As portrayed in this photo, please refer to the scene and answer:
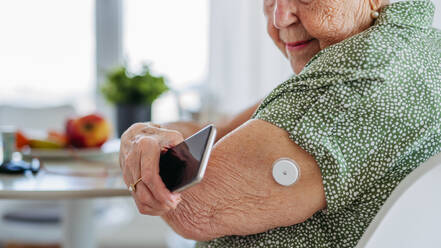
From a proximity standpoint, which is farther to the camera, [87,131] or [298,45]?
[87,131]

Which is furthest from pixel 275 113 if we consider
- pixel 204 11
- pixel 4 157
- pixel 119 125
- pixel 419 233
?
pixel 204 11

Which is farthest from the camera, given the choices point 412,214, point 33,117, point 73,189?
point 33,117

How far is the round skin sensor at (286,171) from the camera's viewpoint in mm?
716

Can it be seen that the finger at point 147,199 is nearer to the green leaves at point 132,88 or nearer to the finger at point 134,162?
the finger at point 134,162

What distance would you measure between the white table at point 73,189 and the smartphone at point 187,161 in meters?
0.42

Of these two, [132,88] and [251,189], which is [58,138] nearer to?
[132,88]

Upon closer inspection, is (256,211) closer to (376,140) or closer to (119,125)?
(376,140)

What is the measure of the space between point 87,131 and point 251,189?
1003 mm

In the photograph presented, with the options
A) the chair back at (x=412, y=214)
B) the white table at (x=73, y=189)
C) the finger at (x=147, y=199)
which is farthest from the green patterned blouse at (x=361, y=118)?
the white table at (x=73, y=189)

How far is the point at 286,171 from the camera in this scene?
718mm

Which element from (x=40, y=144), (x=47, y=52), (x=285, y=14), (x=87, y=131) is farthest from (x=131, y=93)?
(x=47, y=52)

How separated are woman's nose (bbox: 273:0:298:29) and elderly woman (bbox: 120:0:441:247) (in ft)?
0.39

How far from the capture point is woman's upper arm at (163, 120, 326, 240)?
730mm

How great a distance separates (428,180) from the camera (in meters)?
0.60
